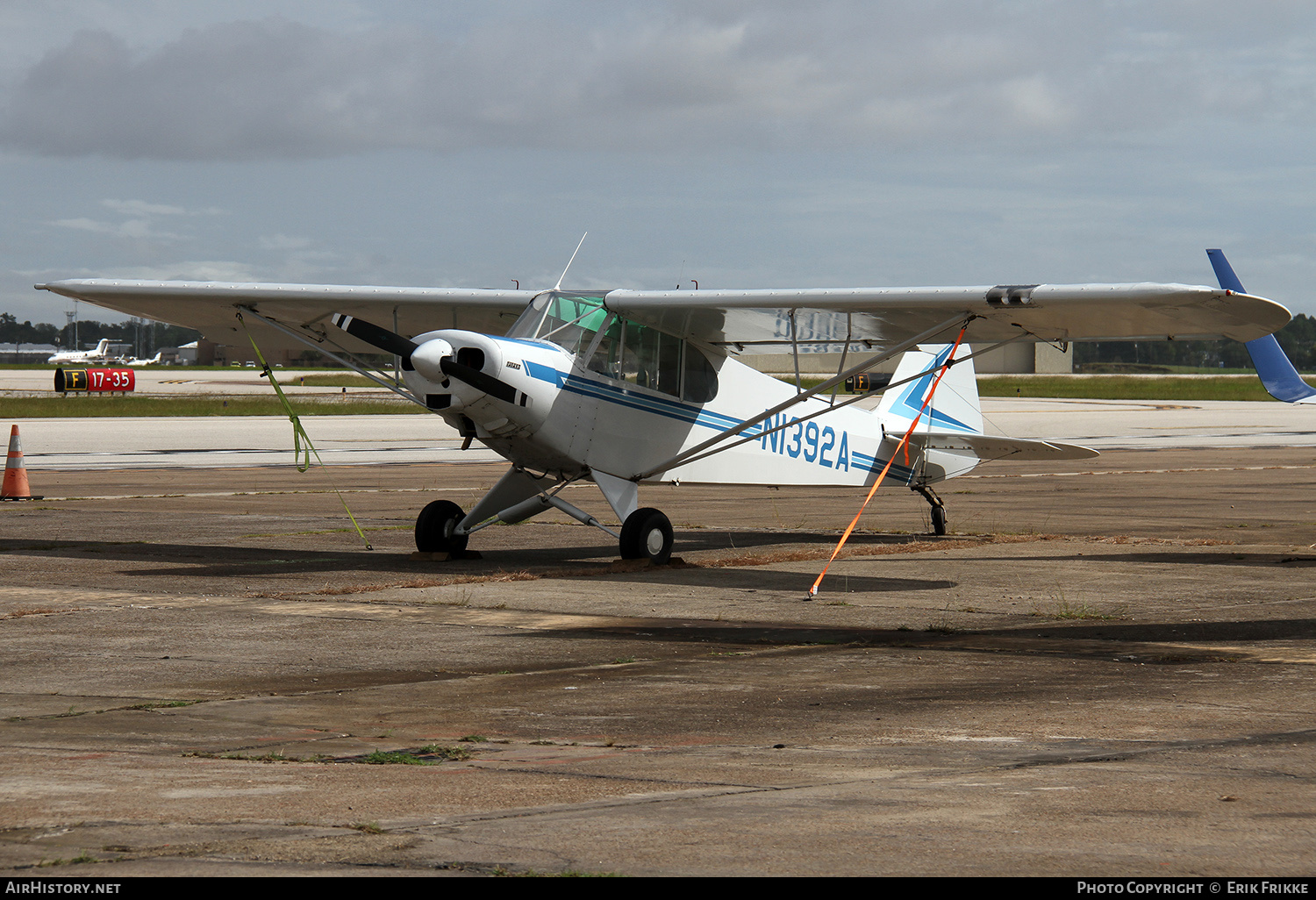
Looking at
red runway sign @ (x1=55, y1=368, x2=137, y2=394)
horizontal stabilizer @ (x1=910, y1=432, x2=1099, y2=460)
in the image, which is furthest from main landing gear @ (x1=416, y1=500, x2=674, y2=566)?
red runway sign @ (x1=55, y1=368, x2=137, y2=394)

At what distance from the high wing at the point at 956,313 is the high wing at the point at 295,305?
6.19ft

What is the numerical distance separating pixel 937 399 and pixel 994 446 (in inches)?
40.6

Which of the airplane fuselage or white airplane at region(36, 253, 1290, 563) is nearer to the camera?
white airplane at region(36, 253, 1290, 563)

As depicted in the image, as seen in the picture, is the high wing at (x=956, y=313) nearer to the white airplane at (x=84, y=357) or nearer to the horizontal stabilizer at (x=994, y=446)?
the horizontal stabilizer at (x=994, y=446)

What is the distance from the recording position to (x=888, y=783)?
545cm

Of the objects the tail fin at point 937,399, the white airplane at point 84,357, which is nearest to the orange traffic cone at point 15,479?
the tail fin at point 937,399

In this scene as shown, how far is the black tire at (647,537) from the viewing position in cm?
1404

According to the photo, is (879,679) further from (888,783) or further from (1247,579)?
(1247,579)

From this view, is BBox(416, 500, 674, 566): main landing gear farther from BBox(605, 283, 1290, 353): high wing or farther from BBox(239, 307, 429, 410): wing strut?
BBox(605, 283, 1290, 353): high wing

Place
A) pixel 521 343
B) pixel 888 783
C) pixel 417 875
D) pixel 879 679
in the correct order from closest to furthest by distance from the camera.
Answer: pixel 417 875, pixel 888 783, pixel 879 679, pixel 521 343

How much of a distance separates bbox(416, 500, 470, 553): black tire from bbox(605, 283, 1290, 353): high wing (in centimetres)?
273

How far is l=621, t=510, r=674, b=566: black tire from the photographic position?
1404cm

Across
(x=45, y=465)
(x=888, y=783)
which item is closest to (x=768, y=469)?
(x=888, y=783)

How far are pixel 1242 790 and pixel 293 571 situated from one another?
32.9ft
